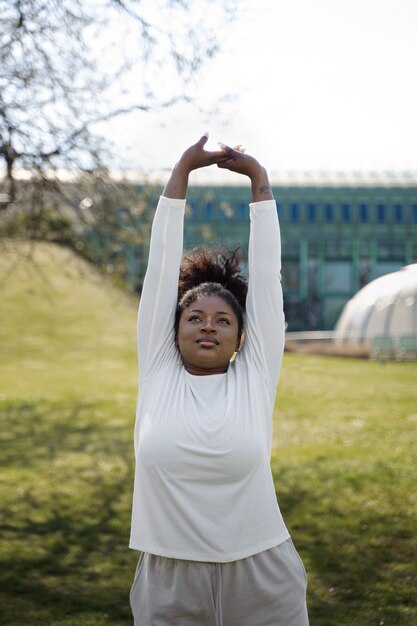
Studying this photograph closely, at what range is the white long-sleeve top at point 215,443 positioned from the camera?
8.77ft

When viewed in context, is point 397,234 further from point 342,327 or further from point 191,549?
point 191,549

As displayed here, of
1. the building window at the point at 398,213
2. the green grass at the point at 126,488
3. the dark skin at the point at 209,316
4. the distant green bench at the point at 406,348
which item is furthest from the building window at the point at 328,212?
the dark skin at the point at 209,316

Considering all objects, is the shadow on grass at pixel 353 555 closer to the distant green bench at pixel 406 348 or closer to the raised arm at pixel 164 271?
the raised arm at pixel 164 271

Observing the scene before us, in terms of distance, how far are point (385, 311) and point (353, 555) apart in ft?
69.9

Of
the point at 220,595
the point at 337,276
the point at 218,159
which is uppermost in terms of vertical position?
the point at 337,276

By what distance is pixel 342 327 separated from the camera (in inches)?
1157

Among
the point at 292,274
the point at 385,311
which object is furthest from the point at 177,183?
the point at 292,274

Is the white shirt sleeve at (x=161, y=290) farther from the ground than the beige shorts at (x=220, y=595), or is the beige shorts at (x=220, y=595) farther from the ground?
the white shirt sleeve at (x=161, y=290)

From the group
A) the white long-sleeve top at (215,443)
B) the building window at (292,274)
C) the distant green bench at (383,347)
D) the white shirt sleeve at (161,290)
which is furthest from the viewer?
the building window at (292,274)

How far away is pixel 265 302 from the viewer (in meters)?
2.99

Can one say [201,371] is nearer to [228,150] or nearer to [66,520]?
[228,150]

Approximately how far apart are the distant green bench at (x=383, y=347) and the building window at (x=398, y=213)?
32.8 meters

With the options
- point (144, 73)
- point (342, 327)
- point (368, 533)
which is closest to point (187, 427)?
point (368, 533)

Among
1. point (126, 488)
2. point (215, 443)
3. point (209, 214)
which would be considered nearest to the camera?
point (215, 443)
